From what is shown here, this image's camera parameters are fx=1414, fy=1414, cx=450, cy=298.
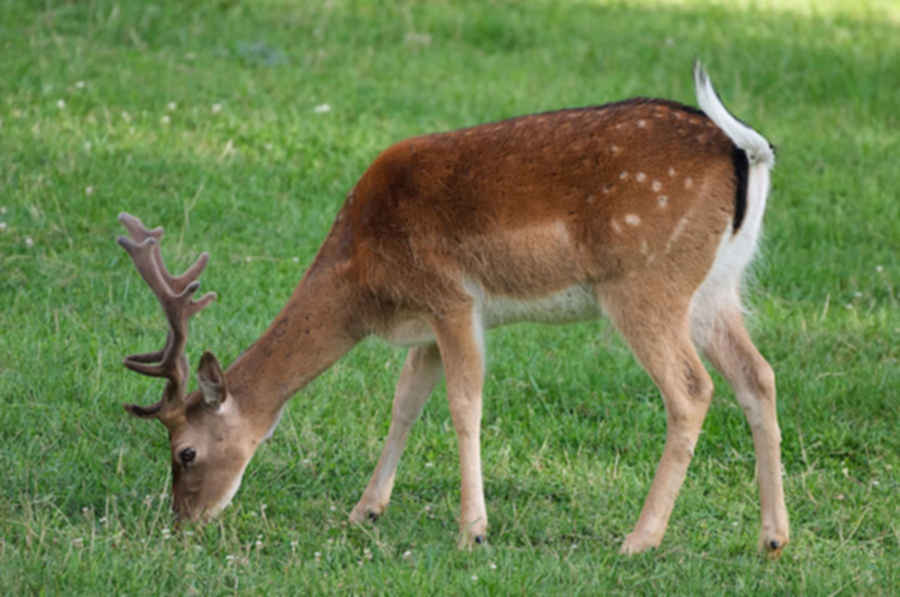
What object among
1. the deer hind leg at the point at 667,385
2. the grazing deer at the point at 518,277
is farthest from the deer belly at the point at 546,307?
the deer hind leg at the point at 667,385

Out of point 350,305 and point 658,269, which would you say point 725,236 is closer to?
point 658,269

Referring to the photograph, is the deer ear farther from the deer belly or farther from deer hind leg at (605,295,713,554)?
deer hind leg at (605,295,713,554)

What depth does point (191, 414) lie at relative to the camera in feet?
19.0

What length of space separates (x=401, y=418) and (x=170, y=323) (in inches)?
45.3

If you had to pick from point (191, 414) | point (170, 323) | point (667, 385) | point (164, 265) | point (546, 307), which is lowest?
point (191, 414)

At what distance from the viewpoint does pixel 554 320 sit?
5871 mm

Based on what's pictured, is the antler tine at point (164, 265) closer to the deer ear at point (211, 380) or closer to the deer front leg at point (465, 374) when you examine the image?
the deer ear at point (211, 380)

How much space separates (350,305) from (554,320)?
2.80ft

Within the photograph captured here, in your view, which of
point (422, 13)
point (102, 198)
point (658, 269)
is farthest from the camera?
point (422, 13)

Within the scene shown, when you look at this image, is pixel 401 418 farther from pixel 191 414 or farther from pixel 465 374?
pixel 191 414

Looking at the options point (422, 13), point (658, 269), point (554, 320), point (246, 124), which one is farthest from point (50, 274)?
point (422, 13)

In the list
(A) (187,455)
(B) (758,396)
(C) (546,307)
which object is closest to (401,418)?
(C) (546,307)

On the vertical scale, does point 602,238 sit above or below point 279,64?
above

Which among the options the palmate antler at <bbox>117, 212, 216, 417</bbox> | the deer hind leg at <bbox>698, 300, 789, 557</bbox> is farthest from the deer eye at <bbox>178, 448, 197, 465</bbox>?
the deer hind leg at <bbox>698, 300, 789, 557</bbox>
